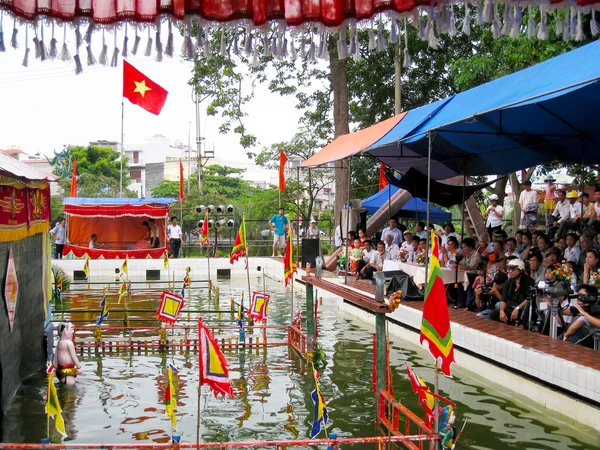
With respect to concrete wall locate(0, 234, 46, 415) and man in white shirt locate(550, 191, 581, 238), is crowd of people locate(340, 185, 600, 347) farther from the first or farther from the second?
concrete wall locate(0, 234, 46, 415)

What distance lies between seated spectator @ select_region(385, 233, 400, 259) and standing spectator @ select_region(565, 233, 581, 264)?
6.00m

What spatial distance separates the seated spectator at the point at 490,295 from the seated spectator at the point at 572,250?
112cm

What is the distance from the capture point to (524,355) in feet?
31.2

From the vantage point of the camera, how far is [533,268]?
11602mm

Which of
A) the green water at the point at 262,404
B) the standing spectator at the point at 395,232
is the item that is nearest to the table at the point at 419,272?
the green water at the point at 262,404

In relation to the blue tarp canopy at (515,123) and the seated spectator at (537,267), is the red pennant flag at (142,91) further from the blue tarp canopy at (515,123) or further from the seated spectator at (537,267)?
the seated spectator at (537,267)

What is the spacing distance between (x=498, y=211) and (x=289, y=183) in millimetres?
18747

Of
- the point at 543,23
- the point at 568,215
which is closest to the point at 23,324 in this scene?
the point at 543,23

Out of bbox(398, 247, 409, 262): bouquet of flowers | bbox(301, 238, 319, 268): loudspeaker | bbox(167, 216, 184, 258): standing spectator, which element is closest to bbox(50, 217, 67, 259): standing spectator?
bbox(167, 216, 184, 258): standing spectator

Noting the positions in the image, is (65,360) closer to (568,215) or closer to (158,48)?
(158,48)

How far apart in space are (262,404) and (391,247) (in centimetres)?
974

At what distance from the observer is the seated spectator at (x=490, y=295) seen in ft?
39.9

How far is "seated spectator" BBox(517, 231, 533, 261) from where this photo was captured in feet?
42.7

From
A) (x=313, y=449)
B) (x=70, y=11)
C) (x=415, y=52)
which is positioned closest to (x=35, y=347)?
(x=313, y=449)
